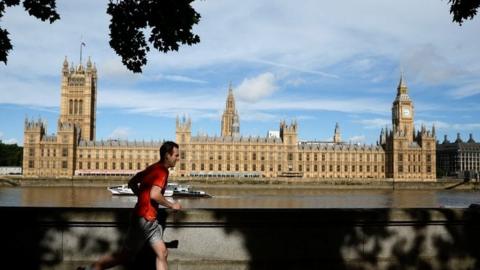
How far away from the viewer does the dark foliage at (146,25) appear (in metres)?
7.16

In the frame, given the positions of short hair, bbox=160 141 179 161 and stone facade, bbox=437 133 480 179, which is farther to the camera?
stone facade, bbox=437 133 480 179

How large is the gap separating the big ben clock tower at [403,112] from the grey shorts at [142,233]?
118865 mm

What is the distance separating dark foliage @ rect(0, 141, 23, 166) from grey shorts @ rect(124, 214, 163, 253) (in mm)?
135241

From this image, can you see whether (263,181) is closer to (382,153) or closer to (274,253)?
(382,153)

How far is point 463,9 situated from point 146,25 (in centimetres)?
450

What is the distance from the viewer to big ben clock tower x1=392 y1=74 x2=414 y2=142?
122 metres

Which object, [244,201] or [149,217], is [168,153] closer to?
[149,217]

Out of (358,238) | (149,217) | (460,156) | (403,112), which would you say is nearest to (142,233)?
(149,217)

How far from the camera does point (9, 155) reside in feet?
429

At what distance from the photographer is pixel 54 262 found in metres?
6.80

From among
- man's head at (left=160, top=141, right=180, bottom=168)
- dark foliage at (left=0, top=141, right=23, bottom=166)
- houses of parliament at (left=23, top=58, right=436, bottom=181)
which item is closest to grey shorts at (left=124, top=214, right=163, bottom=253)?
man's head at (left=160, top=141, right=180, bottom=168)

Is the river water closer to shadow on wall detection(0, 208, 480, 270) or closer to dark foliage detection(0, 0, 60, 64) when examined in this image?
shadow on wall detection(0, 208, 480, 270)

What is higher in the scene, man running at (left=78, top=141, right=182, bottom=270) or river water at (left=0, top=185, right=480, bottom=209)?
man running at (left=78, top=141, right=182, bottom=270)

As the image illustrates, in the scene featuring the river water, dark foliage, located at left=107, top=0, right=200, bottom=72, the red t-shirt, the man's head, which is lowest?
the river water
